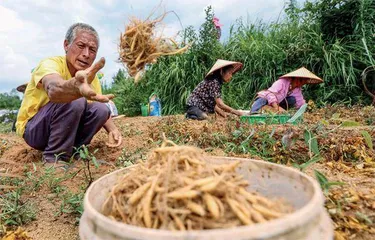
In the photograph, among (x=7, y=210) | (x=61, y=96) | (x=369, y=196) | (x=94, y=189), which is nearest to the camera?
(x=94, y=189)

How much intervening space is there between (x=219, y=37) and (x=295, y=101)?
2.74m

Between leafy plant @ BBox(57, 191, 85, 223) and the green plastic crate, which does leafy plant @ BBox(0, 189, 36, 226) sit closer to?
leafy plant @ BBox(57, 191, 85, 223)

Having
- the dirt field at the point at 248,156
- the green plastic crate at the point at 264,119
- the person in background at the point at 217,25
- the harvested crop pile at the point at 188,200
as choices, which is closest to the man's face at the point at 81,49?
the dirt field at the point at 248,156

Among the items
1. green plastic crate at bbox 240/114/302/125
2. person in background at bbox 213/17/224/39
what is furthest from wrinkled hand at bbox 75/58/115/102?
person in background at bbox 213/17/224/39

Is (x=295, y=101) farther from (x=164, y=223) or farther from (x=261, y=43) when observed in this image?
(x=164, y=223)

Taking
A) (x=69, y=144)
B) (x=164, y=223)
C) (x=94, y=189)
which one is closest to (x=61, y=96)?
(x=69, y=144)

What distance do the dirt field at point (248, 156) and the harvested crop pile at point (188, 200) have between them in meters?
0.53

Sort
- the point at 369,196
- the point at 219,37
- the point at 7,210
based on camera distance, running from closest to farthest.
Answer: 1. the point at 369,196
2. the point at 7,210
3. the point at 219,37

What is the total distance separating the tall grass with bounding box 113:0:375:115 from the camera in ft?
16.5

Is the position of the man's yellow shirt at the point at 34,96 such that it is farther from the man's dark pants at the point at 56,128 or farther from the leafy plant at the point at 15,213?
the leafy plant at the point at 15,213

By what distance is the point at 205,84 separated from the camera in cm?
441

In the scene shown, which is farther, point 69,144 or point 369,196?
point 69,144

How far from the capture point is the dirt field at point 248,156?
1.20 metres

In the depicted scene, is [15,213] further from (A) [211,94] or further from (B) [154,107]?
(B) [154,107]
